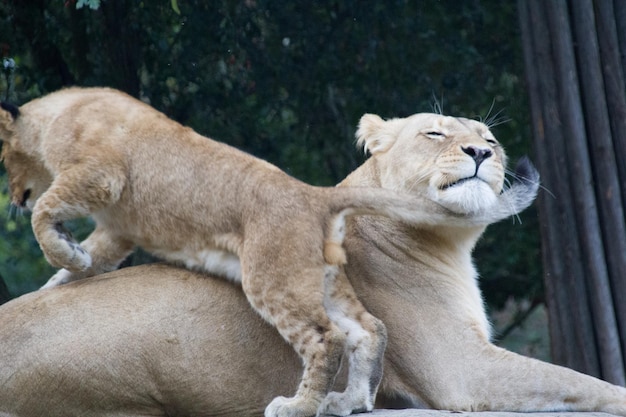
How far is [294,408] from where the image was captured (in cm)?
454

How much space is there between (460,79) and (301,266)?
369 cm

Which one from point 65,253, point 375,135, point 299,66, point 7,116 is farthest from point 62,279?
point 299,66

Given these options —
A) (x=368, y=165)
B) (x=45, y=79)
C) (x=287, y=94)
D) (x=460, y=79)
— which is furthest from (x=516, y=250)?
(x=45, y=79)

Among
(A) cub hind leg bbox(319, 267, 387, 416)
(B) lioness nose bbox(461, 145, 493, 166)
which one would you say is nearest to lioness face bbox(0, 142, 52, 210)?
(A) cub hind leg bbox(319, 267, 387, 416)

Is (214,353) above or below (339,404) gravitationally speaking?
above

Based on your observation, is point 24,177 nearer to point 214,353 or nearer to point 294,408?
point 214,353

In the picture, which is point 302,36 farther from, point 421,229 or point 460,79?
point 421,229

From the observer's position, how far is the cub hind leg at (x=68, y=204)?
4.91 m

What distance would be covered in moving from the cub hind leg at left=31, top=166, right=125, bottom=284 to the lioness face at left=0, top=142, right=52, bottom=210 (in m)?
0.44

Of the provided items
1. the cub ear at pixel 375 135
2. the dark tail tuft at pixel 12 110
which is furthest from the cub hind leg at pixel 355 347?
the dark tail tuft at pixel 12 110

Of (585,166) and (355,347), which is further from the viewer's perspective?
(585,166)

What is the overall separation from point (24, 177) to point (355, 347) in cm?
189

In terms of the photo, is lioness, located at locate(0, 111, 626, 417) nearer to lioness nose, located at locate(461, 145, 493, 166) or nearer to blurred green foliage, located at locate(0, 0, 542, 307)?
lioness nose, located at locate(461, 145, 493, 166)

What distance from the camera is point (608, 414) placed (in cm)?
488
